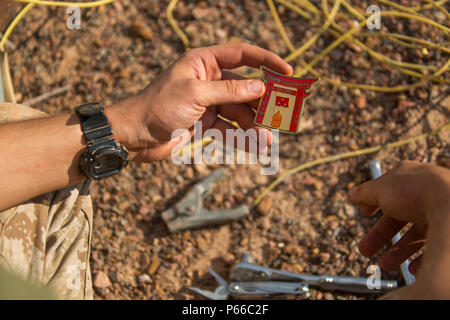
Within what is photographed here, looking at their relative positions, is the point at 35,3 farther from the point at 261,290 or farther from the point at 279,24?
the point at 261,290

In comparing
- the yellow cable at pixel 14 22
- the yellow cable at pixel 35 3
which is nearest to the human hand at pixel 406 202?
the yellow cable at pixel 35 3

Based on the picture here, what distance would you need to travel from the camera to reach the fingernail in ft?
4.66

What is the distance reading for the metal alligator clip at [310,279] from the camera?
1.79m

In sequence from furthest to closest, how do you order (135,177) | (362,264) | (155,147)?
(135,177)
(362,264)
(155,147)

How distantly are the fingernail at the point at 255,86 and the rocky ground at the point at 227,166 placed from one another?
80 cm

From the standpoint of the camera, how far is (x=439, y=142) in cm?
220

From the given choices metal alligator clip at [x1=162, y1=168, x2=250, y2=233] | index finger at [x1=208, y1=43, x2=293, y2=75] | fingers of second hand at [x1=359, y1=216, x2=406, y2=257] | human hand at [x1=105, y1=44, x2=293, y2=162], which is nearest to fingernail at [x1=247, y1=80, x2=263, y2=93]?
human hand at [x1=105, y1=44, x2=293, y2=162]

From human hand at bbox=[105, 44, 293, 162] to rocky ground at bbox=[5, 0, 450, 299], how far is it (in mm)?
568

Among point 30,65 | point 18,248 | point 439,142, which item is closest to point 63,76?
point 30,65

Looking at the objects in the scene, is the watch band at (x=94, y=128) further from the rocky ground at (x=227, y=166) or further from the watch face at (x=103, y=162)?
the rocky ground at (x=227, y=166)

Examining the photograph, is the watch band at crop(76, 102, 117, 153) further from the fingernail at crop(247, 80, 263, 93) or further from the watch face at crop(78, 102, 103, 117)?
the fingernail at crop(247, 80, 263, 93)

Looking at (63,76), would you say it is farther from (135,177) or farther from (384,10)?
(384,10)
